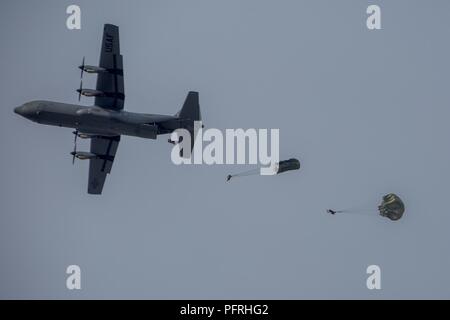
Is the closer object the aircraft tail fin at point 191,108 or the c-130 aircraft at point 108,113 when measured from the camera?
the c-130 aircraft at point 108,113

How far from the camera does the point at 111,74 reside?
7156 cm

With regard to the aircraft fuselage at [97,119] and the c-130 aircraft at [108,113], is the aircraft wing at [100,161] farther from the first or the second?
the aircraft fuselage at [97,119]

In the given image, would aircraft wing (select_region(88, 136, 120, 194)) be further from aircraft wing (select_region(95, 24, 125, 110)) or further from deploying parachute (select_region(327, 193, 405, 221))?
deploying parachute (select_region(327, 193, 405, 221))

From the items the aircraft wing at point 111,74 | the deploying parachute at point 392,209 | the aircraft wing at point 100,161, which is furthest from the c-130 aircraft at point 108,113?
the deploying parachute at point 392,209

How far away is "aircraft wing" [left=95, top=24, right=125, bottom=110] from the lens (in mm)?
71000

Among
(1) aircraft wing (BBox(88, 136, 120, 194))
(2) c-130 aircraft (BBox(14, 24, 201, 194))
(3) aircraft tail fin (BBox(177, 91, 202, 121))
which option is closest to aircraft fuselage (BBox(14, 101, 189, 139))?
(2) c-130 aircraft (BBox(14, 24, 201, 194))

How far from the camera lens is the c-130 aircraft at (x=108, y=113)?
222 ft

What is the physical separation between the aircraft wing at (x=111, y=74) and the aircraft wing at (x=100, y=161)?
5.90m

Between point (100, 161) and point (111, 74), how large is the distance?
11.0 metres
